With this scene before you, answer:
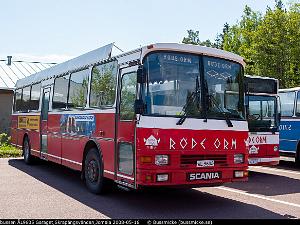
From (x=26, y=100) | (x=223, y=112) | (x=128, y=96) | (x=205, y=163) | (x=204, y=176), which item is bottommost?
(x=204, y=176)

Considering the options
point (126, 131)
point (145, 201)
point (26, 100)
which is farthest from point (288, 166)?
point (26, 100)

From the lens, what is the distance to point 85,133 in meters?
9.73

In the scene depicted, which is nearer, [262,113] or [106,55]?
[106,55]

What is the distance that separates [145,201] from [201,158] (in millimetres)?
1625

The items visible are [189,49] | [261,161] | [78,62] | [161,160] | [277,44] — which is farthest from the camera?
[277,44]

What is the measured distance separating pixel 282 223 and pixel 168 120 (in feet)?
8.20

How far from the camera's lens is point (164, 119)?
7.24 m

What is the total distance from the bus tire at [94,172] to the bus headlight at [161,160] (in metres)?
1.90

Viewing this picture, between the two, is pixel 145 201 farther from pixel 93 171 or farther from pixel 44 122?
pixel 44 122

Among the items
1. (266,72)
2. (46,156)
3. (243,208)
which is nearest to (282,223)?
A: (243,208)

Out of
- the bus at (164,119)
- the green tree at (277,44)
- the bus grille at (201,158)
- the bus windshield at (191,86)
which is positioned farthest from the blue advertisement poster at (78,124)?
the green tree at (277,44)

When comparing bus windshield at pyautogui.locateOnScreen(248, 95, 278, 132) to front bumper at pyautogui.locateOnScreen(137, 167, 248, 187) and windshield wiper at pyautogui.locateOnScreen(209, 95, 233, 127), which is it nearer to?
windshield wiper at pyautogui.locateOnScreen(209, 95, 233, 127)

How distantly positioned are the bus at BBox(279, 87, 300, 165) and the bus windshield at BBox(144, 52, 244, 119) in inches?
273

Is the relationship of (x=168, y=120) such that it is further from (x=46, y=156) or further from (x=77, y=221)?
(x=46, y=156)
